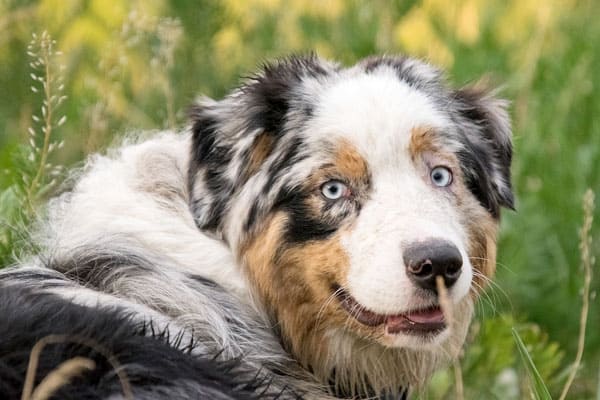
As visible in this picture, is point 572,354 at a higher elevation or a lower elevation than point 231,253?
lower

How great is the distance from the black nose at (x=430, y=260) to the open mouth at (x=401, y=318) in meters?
0.20

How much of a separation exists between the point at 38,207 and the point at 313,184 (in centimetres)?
142

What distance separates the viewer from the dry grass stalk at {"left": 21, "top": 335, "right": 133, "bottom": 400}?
328 centimetres

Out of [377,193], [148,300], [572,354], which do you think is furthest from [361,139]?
[572,354]

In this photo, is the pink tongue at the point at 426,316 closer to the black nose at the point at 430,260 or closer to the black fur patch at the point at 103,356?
the black nose at the point at 430,260

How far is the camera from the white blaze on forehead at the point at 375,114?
448 cm

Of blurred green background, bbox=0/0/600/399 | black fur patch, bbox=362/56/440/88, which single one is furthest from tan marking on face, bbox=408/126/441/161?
blurred green background, bbox=0/0/600/399

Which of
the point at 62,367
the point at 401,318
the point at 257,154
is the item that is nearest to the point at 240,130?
the point at 257,154

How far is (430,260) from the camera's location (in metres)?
4.16

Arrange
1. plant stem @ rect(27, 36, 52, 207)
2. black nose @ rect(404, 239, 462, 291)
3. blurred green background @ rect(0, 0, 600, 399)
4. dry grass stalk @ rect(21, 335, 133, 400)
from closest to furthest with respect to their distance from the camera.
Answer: dry grass stalk @ rect(21, 335, 133, 400) → black nose @ rect(404, 239, 462, 291) → plant stem @ rect(27, 36, 52, 207) → blurred green background @ rect(0, 0, 600, 399)

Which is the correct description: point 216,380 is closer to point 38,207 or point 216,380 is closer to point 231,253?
point 231,253

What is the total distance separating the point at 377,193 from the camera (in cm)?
443

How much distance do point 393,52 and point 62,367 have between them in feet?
13.8

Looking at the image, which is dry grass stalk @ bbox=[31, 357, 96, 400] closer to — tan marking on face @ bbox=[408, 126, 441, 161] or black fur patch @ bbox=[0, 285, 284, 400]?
black fur patch @ bbox=[0, 285, 284, 400]
